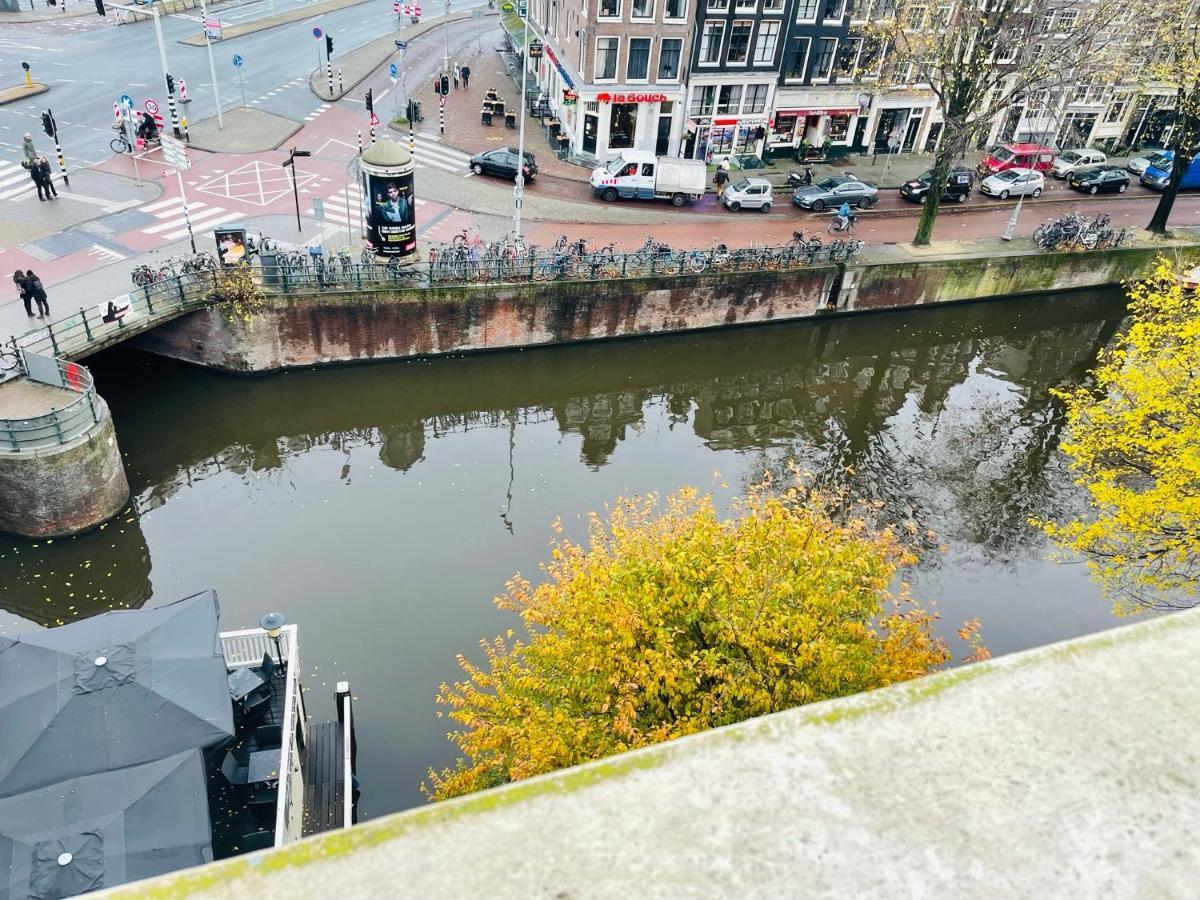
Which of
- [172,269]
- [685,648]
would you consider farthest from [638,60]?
[685,648]

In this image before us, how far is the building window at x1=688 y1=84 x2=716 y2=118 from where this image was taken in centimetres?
4788

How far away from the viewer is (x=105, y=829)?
12977mm

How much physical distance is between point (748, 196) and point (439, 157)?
52.0 ft

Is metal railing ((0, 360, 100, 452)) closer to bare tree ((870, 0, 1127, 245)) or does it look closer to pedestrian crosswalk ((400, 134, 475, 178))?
pedestrian crosswalk ((400, 134, 475, 178))

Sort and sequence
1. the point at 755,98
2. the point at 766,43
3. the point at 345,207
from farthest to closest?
the point at 755,98 < the point at 766,43 < the point at 345,207

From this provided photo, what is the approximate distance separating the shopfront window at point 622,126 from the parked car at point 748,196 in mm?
7874

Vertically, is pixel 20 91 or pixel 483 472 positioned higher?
pixel 20 91

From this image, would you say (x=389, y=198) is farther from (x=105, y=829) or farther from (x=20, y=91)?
(x=20, y=91)

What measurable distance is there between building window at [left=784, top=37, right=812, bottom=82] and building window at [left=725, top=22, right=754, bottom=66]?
2609mm

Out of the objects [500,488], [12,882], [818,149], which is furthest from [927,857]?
[818,149]

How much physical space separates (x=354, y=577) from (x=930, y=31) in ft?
108

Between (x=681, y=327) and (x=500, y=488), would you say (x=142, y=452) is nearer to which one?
(x=500, y=488)

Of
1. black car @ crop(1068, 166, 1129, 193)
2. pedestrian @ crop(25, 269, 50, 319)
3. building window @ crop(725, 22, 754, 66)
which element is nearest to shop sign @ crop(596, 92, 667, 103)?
building window @ crop(725, 22, 754, 66)

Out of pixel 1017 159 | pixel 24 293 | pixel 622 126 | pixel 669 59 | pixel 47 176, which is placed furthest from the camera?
pixel 1017 159
